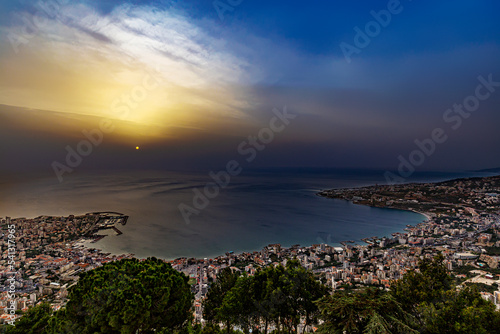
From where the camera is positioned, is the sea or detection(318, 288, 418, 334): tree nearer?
detection(318, 288, 418, 334): tree

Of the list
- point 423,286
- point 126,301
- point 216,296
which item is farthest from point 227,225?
point 423,286

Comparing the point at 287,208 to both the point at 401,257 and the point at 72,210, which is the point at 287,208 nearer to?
the point at 401,257

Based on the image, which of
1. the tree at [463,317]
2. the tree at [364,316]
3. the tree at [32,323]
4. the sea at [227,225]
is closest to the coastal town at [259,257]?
the tree at [32,323]

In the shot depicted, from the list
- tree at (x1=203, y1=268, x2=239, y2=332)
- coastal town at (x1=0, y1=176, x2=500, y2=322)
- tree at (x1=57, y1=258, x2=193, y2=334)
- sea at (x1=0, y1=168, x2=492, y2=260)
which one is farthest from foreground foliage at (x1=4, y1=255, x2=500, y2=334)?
sea at (x1=0, y1=168, x2=492, y2=260)

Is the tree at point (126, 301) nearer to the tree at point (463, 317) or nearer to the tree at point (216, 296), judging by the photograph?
the tree at point (216, 296)

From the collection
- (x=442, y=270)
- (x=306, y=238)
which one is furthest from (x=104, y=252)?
(x=442, y=270)

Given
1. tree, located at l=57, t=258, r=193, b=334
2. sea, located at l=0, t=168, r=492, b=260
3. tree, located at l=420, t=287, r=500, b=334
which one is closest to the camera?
tree, located at l=420, t=287, r=500, b=334

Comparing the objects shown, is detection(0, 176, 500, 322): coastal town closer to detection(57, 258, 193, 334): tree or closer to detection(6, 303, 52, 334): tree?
detection(6, 303, 52, 334): tree

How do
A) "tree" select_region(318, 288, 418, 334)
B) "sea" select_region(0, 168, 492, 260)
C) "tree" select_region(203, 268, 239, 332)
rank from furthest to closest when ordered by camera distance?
"sea" select_region(0, 168, 492, 260)
"tree" select_region(203, 268, 239, 332)
"tree" select_region(318, 288, 418, 334)
